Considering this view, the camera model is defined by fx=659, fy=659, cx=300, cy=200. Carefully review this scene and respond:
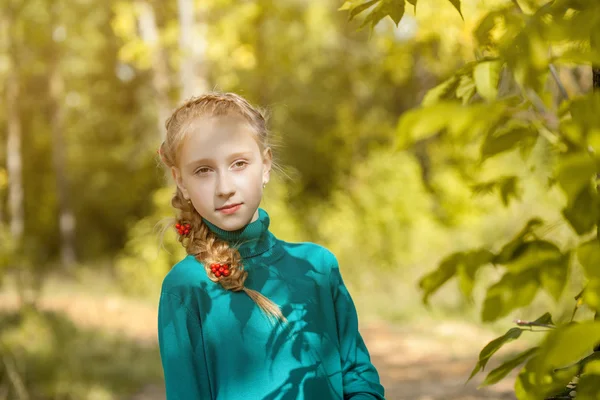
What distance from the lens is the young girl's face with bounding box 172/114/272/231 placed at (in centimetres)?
140

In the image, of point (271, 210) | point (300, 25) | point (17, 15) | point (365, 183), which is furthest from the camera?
point (300, 25)

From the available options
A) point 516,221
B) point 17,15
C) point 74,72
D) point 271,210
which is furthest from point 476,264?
point 74,72

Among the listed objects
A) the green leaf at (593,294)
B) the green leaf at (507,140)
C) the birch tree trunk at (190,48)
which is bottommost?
the green leaf at (593,294)

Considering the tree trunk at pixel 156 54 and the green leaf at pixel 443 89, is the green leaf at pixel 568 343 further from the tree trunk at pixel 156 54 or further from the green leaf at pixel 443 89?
the tree trunk at pixel 156 54

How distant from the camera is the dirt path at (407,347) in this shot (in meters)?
4.45

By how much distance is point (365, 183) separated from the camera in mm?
11219

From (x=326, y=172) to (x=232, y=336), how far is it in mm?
17667

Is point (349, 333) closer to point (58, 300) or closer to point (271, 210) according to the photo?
point (271, 210)

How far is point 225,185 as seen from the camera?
1.38 m

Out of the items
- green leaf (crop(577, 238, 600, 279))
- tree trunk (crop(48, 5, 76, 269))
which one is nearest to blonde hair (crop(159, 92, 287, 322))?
green leaf (crop(577, 238, 600, 279))

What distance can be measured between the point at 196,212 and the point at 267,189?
8.89m

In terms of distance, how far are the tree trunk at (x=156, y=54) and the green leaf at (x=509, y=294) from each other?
6985 millimetres

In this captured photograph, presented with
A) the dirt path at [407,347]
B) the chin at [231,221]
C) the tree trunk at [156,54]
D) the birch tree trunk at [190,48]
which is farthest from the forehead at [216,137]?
the tree trunk at [156,54]

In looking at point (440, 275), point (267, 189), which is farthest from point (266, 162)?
point (267, 189)
